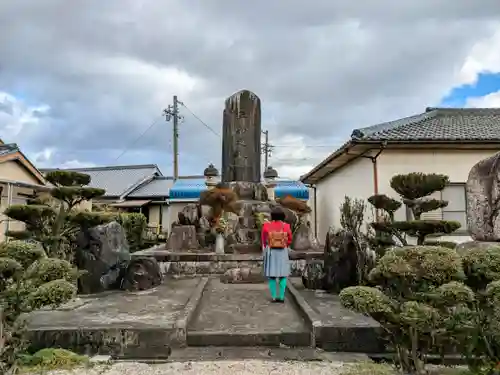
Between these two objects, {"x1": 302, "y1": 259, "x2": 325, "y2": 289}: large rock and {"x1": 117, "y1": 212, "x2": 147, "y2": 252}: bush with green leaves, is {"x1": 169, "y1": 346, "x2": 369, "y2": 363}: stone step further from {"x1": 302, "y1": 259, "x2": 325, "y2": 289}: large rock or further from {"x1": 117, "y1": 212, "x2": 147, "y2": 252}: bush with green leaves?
{"x1": 117, "y1": 212, "x2": 147, "y2": 252}: bush with green leaves

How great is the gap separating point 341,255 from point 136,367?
419 cm

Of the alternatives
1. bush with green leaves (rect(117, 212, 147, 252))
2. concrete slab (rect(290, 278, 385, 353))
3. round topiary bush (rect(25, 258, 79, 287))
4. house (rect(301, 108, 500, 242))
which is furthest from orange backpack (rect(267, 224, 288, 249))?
bush with green leaves (rect(117, 212, 147, 252))

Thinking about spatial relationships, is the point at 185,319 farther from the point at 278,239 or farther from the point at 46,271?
the point at 278,239

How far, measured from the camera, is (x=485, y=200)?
4969 mm

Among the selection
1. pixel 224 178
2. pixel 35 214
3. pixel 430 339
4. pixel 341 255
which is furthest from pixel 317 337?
pixel 224 178

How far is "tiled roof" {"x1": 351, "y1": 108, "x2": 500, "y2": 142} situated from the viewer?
11.8m

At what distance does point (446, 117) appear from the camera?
1577 centimetres

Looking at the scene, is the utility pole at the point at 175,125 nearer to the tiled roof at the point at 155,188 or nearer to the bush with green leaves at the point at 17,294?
the tiled roof at the point at 155,188

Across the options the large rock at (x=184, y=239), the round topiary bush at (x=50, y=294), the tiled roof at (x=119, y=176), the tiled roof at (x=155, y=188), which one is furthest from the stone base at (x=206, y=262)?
the tiled roof at (x=119, y=176)

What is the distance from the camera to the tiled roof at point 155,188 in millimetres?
26734

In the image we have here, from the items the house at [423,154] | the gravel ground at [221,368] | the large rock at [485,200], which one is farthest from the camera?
the house at [423,154]

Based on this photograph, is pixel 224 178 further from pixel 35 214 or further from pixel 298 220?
pixel 35 214

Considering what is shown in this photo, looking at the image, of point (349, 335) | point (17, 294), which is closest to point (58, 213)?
point (17, 294)

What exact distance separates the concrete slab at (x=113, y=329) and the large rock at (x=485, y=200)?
11.7 feet
